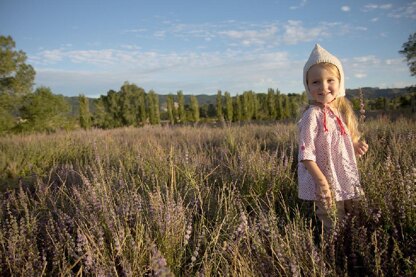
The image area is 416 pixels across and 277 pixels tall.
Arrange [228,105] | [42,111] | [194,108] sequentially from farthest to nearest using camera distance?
[228,105], [194,108], [42,111]

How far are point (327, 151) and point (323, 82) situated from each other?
1.83 ft

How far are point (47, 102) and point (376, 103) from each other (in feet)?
156

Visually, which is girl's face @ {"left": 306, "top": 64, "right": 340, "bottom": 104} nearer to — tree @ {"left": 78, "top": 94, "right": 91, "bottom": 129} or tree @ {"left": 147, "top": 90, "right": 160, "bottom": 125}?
tree @ {"left": 78, "top": 94, "right": 91, "bottom": 129}

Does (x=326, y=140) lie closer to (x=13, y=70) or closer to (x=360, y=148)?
(x=360, y=148)

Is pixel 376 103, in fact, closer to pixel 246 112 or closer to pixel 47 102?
pixel 246 112

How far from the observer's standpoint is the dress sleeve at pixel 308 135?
207cm

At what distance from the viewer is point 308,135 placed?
214 cm

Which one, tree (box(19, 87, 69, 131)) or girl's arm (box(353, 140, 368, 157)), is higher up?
tree (box(19, 87, 69, 131))

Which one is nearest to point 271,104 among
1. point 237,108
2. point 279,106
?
point 279,106

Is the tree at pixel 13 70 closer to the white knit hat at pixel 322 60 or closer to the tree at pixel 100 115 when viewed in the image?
the tree at pixel 100 115

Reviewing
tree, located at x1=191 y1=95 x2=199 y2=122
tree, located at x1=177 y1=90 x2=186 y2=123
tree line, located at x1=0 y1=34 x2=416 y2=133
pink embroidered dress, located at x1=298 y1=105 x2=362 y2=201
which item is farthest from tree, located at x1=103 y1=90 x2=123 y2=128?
pink embroidered dress, located at x1=298 y1=105 x2=362 y2=201

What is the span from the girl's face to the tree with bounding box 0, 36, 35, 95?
21.0 m

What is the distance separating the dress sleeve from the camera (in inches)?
81.4

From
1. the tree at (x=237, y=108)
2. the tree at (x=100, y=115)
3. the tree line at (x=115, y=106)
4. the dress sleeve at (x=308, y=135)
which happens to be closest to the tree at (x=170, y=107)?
the tree line at (x=115, y=106)
